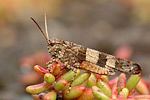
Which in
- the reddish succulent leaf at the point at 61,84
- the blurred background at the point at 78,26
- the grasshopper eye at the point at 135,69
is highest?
the blurred background at the point at 78,26

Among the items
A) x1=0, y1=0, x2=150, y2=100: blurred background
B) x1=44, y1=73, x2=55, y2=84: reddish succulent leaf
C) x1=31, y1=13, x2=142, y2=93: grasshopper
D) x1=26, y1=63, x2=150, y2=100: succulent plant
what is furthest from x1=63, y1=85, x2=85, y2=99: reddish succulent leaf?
x1=0, y1=0, x2=150, y2=100: blurred background

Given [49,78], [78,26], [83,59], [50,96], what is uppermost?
[78,26]

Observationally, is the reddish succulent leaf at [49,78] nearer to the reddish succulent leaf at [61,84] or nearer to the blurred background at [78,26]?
the reddish succulent leaf at [61,84]

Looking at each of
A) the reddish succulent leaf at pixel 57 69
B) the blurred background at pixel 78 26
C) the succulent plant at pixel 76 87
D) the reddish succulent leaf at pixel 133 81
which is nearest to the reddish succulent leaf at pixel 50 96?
the succulent plant at pixel 76 87

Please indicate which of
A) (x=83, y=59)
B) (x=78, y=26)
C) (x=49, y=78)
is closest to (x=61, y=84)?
(x=49, y=78)

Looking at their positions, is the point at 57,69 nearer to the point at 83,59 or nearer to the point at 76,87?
the point at 76,87

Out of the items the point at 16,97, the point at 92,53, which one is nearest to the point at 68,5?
the point at 16,97
